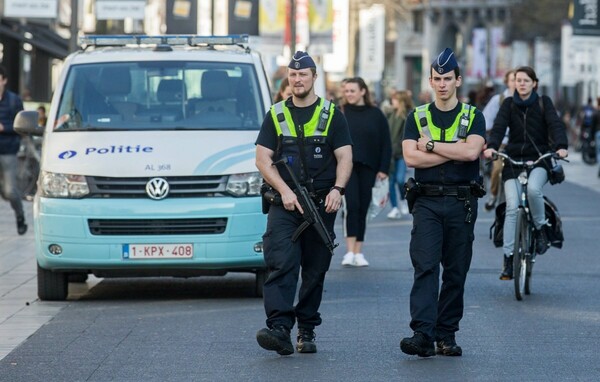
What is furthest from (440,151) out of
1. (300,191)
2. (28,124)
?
(28,124)

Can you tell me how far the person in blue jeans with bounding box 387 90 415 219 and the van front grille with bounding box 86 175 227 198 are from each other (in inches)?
387

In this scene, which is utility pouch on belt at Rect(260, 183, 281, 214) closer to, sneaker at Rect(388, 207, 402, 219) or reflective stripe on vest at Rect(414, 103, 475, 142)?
reflective stripe on vest at Rect(414, 103, 475, 142)

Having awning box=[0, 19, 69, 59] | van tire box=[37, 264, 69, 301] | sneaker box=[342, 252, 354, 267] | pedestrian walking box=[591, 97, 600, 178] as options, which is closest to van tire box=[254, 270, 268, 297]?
van tire box=[37, 264, 69, 301]

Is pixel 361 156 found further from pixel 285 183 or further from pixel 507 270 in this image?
pixel 285 183

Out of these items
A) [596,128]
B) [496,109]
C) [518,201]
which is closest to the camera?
[518,201]

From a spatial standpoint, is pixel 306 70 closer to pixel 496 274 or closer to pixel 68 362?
pixel 68 362

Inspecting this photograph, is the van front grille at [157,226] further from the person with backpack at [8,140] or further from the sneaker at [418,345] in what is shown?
the person with backpack at [8,140]

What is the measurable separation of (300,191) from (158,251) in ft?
8.63

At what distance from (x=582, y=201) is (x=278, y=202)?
17844mm

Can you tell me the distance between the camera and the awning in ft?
117

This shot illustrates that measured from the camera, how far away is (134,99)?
13.0 metres

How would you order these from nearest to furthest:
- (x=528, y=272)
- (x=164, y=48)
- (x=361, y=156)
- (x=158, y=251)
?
(x=158, y=251), (x=528, y=272), (x=164, y=48), (x=361, y=156)

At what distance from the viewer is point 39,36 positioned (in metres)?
38.1

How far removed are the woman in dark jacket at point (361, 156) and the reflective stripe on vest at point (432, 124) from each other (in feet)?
18.1
